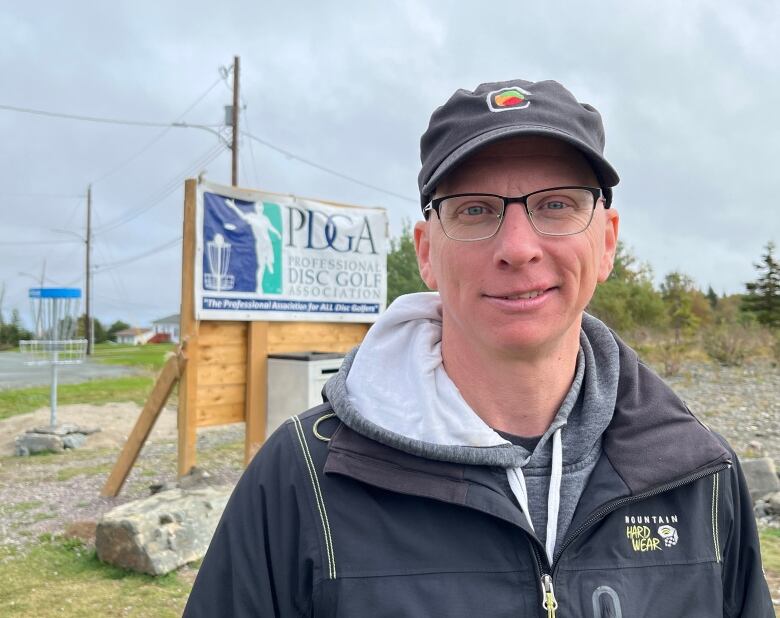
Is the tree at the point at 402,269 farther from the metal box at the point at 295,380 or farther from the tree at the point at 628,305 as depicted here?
the metal box at the point at 295,380

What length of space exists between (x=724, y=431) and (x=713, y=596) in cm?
959

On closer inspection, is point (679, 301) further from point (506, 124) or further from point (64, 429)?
point (506, 124)

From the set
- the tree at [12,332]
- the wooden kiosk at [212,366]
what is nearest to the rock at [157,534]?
the wooden kiosk at [212,366]

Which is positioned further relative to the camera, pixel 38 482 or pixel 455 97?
pixel 38 482

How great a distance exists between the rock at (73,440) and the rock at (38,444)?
0.16 metres

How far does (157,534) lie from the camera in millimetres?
4602

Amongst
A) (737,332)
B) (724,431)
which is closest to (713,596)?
(724,431)

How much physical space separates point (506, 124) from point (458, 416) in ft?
2.17

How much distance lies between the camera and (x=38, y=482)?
7.48 m

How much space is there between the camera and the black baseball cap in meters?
1.53

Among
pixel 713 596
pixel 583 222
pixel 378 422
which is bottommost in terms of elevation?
pixel 713 596

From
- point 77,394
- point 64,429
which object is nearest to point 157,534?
point 64,429

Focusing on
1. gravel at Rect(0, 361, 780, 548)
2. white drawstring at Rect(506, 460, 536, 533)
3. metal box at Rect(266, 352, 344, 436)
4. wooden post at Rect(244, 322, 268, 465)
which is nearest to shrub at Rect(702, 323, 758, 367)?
gravel at Rect(0, 361, 780, 548)

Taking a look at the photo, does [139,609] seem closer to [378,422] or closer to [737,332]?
[378,422]
